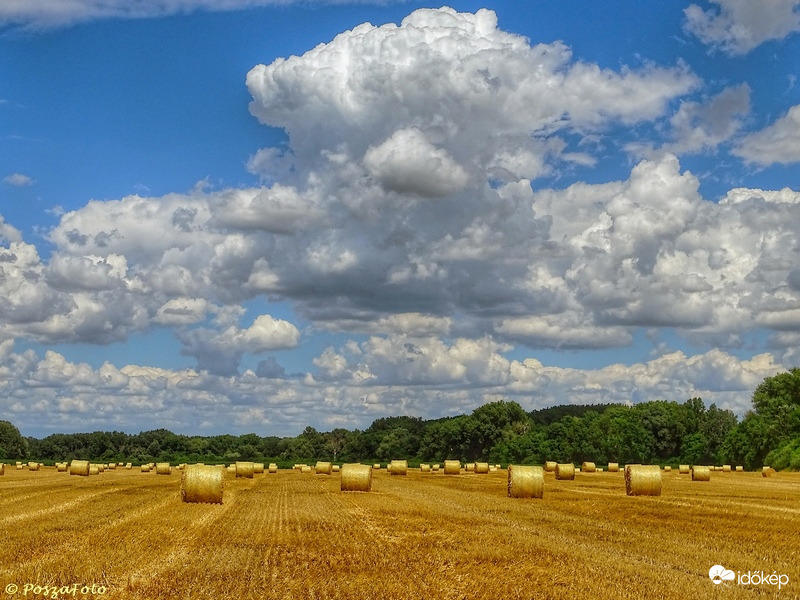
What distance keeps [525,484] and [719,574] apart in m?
19.6

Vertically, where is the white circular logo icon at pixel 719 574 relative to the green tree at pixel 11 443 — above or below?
below

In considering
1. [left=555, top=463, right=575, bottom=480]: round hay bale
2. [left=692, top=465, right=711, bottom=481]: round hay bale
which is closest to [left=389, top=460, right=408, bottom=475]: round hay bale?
[left=555, top=463, right=575, bottom=480]: round hay bale

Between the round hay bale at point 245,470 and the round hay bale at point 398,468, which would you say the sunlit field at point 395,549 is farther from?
the round hay bale at point 398,468

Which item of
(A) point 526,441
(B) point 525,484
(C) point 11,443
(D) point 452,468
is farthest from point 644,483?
(C) point 11,443

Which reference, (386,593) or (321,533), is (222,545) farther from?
(386,593)

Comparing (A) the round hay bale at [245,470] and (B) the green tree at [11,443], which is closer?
(A) the round hay bale at [245,470]

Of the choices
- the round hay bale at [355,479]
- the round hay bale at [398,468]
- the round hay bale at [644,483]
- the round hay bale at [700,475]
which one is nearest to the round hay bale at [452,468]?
the round hay bale at [398,468]

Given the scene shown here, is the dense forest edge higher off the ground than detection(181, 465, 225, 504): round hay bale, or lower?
higher

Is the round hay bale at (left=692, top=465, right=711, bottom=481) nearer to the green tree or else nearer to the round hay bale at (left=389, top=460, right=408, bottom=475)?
the round hay bale at (left=389, top=460, right=408, bottom=475)

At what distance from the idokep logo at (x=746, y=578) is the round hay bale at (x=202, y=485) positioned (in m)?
19.3

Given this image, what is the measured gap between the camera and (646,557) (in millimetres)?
16328

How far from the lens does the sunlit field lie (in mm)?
12902

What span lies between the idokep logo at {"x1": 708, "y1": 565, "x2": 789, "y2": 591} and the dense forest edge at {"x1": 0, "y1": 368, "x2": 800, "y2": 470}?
63.6 meters

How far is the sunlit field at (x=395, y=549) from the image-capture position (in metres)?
12.9
